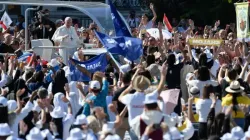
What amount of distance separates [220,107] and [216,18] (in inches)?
853

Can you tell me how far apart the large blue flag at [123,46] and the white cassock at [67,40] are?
1.84 metres

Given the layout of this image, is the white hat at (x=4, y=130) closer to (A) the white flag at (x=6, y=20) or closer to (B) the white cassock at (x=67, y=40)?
(B) the white cassock at (x=67, y=40)

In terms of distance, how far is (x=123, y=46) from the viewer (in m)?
21.2

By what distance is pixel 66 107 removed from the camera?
676 inches

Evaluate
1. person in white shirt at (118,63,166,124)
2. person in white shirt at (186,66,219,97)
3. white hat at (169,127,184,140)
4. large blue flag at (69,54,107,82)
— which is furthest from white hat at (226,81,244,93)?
large blue flag at (69,54,107,82)

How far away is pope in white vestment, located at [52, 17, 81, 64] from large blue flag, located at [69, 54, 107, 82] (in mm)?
1695

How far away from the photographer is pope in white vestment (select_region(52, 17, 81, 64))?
2297cm

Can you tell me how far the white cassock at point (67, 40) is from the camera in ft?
75.4

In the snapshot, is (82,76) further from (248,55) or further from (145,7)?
(145,7)

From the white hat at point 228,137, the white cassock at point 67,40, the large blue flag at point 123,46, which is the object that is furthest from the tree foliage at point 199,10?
the white hat at point 228,137

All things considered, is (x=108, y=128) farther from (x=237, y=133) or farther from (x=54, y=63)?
(x=54, y=63)

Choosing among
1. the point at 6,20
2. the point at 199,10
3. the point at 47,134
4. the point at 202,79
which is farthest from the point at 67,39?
the point at 199,10

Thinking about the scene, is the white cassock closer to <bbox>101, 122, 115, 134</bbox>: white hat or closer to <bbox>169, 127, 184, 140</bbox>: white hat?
<bbox>101, 122, 115, 134</bbox>: white hat

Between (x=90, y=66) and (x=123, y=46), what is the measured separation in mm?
718
